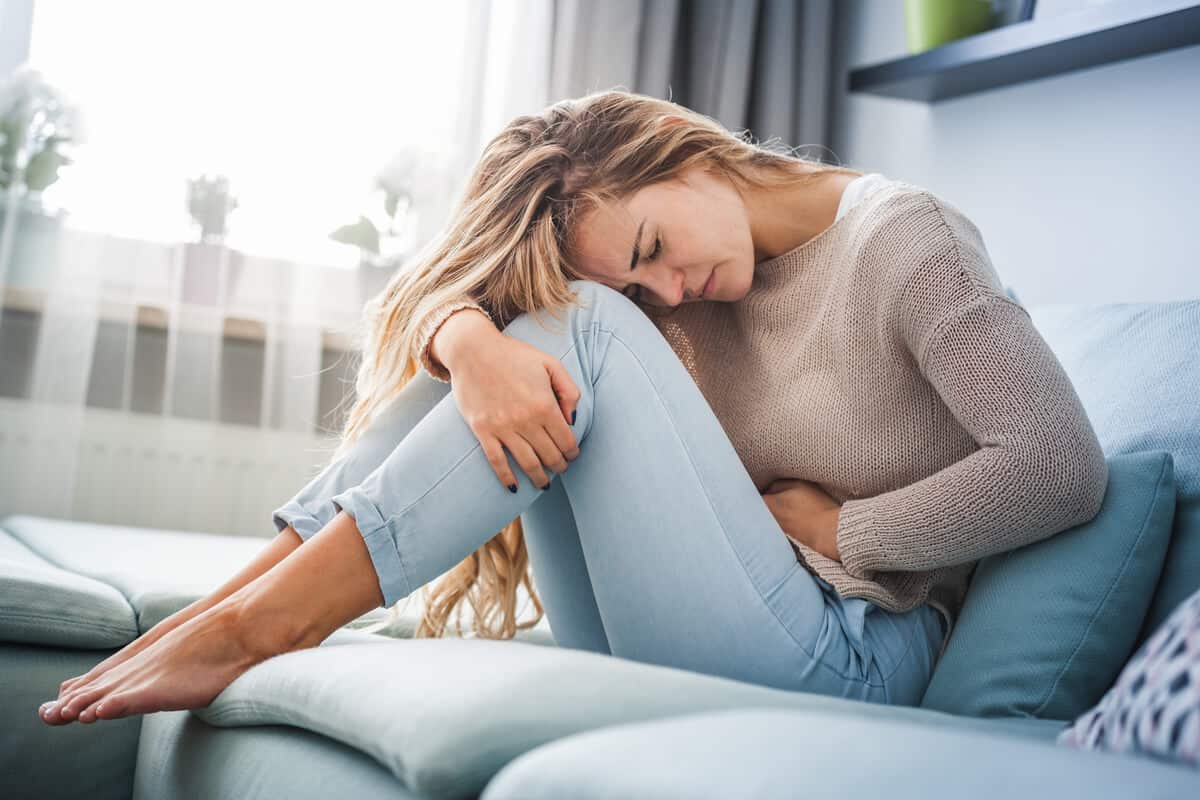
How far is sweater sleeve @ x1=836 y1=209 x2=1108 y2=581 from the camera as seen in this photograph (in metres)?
0.98

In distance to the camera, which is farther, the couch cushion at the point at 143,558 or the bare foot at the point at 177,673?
the couch cushion at the point at 143,558

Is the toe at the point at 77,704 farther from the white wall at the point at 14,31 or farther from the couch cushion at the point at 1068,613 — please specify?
the white wall at the point at 14,31

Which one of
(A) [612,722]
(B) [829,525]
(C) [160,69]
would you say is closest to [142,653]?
(A) [612,722]

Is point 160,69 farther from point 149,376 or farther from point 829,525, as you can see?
point 829,525

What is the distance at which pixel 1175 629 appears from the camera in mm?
669

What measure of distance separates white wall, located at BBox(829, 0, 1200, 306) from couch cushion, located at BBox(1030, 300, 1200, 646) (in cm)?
56

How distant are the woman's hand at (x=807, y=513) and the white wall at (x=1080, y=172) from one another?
948mm

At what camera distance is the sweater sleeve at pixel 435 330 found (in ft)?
3.88

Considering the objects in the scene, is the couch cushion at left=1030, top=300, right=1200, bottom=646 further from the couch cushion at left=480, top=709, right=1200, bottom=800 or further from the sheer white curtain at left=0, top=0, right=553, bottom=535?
the sheer white curtain at left=0, top=0, right=553, bottom=535

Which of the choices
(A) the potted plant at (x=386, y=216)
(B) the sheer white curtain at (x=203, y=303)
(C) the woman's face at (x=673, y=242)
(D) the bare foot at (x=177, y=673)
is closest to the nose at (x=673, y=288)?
(C) the woman's face at (x=673, y=242)

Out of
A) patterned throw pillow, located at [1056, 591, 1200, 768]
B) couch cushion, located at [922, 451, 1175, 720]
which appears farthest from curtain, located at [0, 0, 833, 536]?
patterned throw pillow, located at [1056, 591, 1200, 768]

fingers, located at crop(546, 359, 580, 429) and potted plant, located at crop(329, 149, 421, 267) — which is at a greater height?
potted plant, located at crop(329, 149, 421, 267)

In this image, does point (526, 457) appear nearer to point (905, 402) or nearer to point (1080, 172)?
point (905, 402)

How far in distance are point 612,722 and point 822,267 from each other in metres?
0.70
